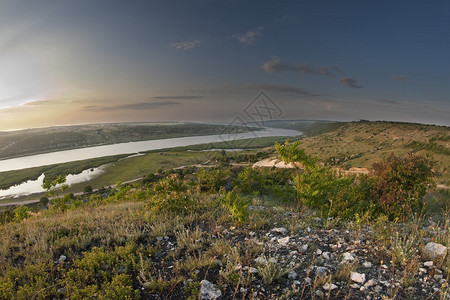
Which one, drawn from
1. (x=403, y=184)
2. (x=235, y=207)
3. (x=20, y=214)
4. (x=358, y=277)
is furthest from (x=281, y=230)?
(x=20, y=214)

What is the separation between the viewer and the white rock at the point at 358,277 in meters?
3.48

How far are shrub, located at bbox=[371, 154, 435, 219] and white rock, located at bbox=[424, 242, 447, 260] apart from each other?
2.89 m

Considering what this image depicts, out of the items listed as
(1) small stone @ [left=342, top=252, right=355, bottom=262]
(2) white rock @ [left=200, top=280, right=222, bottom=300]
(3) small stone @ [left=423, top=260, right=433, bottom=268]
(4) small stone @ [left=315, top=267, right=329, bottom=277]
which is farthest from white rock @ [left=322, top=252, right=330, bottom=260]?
(2) white rock @ [left=200, top=280, right=222, bottom=300]

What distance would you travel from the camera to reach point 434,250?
426 centimetres

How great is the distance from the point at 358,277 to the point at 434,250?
212 centimetres

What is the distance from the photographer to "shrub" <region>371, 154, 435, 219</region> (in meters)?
7.25

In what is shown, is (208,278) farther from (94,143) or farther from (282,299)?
(94,143)

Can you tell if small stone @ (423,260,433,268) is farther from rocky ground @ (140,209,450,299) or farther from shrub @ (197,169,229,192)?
shrub @ (197,169,229,192)

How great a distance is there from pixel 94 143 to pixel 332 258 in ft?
565

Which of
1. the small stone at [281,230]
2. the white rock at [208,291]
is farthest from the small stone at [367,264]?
the white rock at [208,291]

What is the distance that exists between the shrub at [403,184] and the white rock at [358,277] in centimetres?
471

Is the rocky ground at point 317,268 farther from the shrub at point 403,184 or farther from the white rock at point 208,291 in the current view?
the shrub at point 403,184

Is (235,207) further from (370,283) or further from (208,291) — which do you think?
(370,283)

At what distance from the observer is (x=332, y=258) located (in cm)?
427
